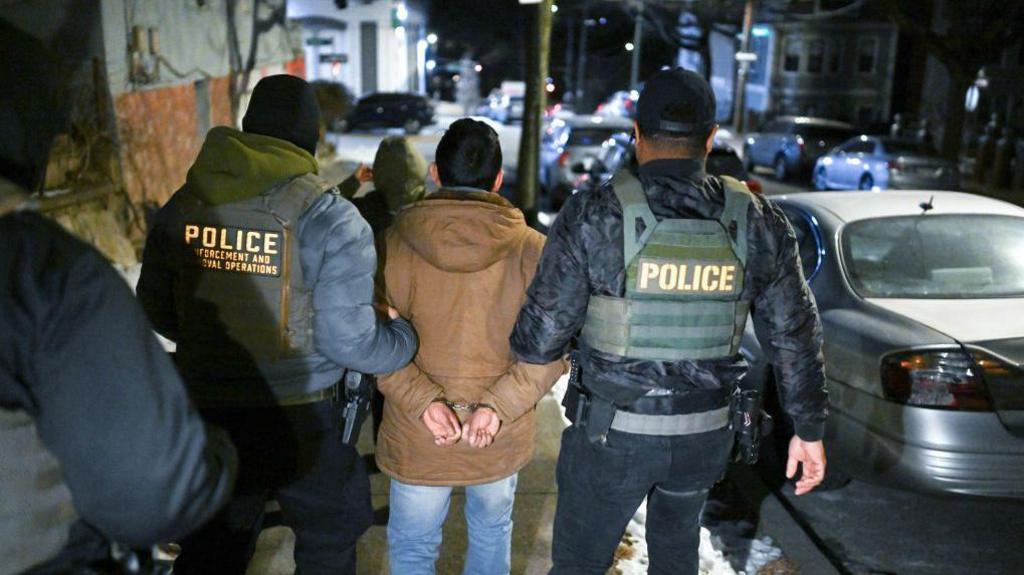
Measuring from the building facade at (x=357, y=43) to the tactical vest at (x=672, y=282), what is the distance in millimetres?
37093

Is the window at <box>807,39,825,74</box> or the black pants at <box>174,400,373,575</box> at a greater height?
the window at <box>807,39,825,74</box>

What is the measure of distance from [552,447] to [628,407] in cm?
245

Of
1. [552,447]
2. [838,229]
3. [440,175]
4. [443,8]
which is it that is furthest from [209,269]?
[443,8]

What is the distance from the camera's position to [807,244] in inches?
189

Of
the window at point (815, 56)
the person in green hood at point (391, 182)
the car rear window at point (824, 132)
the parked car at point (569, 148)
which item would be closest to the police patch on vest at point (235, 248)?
the person in green hood at point (391, 182)

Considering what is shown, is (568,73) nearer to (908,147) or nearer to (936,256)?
(908,147)

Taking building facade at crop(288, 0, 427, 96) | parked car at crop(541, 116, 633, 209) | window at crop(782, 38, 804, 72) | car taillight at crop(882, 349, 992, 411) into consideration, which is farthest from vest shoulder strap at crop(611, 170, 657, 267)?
window at crop(782, 38, 804, 72)

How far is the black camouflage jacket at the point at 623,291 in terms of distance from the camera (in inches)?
98.2

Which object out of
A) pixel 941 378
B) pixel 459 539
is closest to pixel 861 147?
pixel 941 378

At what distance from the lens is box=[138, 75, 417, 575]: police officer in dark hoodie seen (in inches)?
97.9

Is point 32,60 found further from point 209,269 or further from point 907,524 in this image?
point 907,524

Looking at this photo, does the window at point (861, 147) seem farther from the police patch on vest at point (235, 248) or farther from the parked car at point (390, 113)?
the police patch on vest at point (235, 248)

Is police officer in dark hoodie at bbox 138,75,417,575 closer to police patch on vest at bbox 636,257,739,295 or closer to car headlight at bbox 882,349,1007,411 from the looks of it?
police patch on vest at bbox 636,257,739,295

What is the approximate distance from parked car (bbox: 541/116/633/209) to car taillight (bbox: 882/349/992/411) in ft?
33.8
